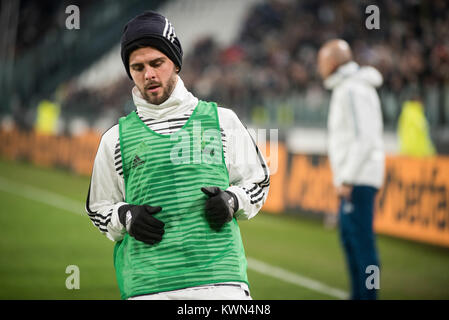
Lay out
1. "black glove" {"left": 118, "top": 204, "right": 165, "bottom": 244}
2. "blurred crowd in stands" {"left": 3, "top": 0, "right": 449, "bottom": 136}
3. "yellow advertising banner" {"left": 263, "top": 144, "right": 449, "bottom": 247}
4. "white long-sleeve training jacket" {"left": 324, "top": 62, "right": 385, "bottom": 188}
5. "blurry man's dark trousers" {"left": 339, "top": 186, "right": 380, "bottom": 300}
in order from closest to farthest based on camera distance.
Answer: "black glove" {"left": 118, "top": 204, "right": 165, "bottom": 244}
"blurry man's dark trousers" {"left": 339, "top": 186, "right": 380, "bottom": 300}
"white long-sleeve training jacket" {"left": 324, "top": 62, "right": 385, "bottom": 188}
"yellow advertising banner" {"left": 263, "top": 144, "right": 449, "bottom": 247}
"blurred crowd in stands" {"left": 3, "top": 0, "right": 449, "bottom": 136}

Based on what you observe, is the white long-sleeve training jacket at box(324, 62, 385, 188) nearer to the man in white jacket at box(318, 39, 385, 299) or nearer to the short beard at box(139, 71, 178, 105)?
the man in white jacket at box(318, 39, 385, 299)

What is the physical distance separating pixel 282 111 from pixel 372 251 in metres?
13.1

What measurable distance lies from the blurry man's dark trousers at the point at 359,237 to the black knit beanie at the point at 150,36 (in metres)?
3.29

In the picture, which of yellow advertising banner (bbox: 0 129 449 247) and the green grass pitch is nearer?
the green grass pitch

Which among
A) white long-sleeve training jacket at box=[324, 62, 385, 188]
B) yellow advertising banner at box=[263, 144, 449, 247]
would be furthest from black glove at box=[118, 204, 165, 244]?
yellow advertising banner at box=[263, 144, 449, 247]

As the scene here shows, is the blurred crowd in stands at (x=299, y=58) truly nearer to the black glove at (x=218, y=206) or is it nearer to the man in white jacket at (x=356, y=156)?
the man in white jacket at (x=356, y=156)

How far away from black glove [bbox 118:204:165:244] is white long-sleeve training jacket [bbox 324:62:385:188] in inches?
135

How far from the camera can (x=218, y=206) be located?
2.83 m

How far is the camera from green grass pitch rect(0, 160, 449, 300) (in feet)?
23.3

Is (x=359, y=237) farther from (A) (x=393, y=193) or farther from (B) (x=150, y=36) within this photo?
(A) (x=393, y=193)

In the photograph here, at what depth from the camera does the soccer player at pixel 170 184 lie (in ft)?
9.35

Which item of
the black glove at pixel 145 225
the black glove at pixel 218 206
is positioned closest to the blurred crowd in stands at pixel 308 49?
the black glove at pixel 218 206

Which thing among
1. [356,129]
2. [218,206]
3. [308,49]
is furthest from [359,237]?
[308,49]
